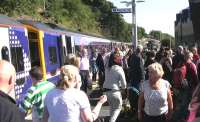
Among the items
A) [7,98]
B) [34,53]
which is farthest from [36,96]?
[34,53]

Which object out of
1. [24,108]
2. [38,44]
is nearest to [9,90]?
[24,108]

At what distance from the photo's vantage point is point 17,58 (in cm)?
1544

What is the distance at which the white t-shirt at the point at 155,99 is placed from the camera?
345 inches

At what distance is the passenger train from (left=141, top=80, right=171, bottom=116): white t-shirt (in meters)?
5.61

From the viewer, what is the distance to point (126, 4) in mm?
44219

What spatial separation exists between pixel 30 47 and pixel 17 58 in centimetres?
410

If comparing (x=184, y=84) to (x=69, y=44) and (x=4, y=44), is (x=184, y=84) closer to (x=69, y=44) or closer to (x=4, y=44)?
(x=4, y=44)

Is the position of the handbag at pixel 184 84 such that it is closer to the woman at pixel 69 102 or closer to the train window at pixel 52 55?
the woman at pixel 69 102

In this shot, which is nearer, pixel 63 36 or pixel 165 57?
pixel 165 57

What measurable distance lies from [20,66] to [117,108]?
3.49m

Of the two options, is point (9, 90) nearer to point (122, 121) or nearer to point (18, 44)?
point (122, 121)

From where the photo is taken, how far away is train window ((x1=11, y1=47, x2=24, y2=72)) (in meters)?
15.0

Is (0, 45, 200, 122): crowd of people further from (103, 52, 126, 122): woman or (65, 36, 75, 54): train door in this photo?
(65, 36, 75, 54): train door

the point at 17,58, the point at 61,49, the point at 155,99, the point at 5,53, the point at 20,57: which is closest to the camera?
the point at 155,99
